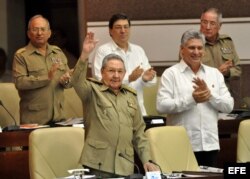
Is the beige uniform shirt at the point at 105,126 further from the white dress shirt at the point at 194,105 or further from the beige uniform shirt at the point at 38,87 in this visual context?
the beige uniform shirt at the point at 38,87

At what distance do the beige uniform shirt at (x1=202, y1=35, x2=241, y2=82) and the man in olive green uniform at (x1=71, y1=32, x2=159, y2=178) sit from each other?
212 centimetres

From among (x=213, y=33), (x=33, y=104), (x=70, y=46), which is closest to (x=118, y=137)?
(x=33, y=104)

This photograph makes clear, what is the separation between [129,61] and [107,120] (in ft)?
6.42

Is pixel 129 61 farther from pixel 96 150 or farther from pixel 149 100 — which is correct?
pixel 96 150

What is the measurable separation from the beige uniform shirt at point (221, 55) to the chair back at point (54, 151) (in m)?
2.09

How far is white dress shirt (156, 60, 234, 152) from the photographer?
6961mm

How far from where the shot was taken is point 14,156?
7.49 m

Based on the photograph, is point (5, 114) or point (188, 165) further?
point (5, 114)

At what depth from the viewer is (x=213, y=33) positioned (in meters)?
8.23

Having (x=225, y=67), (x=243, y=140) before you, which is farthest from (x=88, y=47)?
(x=225, y=67)

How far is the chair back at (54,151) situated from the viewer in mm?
6363

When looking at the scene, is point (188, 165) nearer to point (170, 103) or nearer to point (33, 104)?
point (170, 103)

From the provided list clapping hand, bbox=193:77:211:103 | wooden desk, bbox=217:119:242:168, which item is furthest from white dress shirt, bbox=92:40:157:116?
clapping hand, bbox=193:77:211:103

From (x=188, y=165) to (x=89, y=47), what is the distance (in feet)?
4.21
